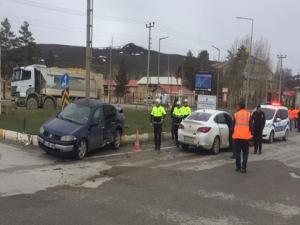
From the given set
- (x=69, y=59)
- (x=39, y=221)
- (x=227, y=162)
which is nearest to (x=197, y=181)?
(x=227, y=162)

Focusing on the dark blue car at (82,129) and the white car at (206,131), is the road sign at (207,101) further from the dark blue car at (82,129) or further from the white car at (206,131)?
the dark blue car at (82,129)

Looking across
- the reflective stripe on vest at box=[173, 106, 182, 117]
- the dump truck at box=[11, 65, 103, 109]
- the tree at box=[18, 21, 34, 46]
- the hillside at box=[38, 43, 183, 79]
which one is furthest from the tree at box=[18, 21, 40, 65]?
the reflective stripe on vest at box=[173, 106, 182, 117]

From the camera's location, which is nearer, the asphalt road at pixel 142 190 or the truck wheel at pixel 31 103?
the asphalt road at pixel 142 190

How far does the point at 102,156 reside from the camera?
14.9 m

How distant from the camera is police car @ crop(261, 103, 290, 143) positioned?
2252 cm

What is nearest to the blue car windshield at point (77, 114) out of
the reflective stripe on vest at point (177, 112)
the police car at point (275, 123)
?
the reflective stripe on vest at point (177, 112)

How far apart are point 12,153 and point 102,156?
2.69 m

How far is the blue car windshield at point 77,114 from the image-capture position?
14.7 m

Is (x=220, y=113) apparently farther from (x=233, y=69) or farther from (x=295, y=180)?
(x=233, y=69)

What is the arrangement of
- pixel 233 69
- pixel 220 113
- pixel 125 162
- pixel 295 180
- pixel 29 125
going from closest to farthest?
1. pixel 295 180
2. pixel 125 162
3. pixel 220 113
4. pixel 29 125
5. pixel 233 69

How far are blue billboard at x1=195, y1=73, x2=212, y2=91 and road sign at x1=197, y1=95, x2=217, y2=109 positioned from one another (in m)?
1.52

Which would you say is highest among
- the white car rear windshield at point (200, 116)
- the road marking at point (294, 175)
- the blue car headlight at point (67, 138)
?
the white car rear windshield at point (200, 116)

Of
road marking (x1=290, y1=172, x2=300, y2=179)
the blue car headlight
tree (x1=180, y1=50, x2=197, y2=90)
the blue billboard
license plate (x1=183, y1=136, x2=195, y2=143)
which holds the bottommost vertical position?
road marking (x1=290, y1=172, x2=300, y2=179)

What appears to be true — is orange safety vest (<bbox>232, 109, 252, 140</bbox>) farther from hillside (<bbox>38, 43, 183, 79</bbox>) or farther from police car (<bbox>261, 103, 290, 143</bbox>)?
hillside (<bbox>38, 43, 183, 79</bbox>)
